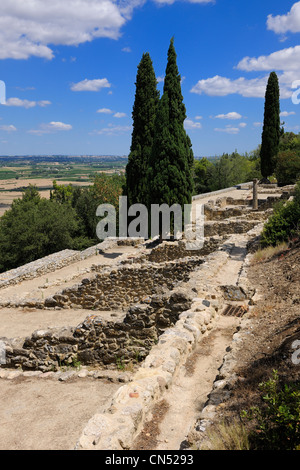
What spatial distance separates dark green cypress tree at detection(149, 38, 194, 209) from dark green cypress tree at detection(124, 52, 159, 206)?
3.54m

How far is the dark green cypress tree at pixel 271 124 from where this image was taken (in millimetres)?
34875

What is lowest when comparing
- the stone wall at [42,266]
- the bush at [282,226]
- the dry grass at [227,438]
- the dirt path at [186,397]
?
the stone wall at [42,266]

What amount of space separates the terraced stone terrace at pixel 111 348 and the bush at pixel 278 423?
2.88 ft

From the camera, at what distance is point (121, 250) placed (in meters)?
19.2

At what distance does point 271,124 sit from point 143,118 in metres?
18.8

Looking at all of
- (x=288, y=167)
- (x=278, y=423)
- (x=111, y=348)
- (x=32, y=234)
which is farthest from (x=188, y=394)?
(x=288, y=167)

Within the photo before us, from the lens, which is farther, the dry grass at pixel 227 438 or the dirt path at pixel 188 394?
the dirt path at pixel 188 394

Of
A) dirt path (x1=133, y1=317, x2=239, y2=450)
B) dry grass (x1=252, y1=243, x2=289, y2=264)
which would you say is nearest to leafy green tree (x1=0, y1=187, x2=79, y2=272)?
dry grass (x1=252, y1=243, x2=289, y2=264)

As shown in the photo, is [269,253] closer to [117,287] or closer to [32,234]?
[117,287]

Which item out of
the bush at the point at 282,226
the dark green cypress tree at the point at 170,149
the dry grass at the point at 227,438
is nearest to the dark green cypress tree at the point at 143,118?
the dark green cypress tree at the point at 170,149

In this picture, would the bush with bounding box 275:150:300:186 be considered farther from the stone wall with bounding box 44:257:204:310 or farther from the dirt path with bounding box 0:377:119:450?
the dirt path with bounding box 0:377:119:450

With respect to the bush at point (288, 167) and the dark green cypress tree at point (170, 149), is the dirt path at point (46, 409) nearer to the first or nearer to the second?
the dark green cypress tree at point (170, 149)
